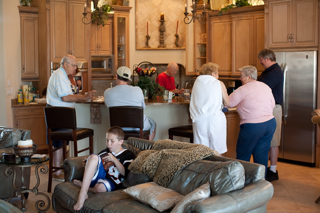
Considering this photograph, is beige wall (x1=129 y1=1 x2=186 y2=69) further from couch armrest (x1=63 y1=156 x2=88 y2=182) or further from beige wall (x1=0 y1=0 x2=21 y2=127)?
couch armrest (x1=63 y1=156 x2=88 y2=182)

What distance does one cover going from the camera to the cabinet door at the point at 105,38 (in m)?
8.64

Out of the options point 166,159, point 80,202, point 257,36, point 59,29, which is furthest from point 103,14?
point 80,202

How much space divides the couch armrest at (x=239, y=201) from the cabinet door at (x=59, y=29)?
5067mm

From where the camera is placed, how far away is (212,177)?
3121mm

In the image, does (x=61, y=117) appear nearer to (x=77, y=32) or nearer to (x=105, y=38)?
(x=77, y=32)

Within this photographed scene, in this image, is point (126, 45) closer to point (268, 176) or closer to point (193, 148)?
point (268, 176)

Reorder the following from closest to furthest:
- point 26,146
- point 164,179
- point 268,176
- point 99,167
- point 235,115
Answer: point 164,179 < point 99,167 < point 26,146 < point 268,176 < point 235,115

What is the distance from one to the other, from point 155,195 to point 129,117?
6.67ft

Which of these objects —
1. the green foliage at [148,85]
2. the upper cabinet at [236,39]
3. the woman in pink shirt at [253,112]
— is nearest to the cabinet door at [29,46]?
the green foliage at [148,85]

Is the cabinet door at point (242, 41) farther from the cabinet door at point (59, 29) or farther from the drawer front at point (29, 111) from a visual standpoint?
the drawer front at point (29, 111)

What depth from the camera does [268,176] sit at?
18.9 feet

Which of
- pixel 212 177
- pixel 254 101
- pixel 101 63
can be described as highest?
pixel 101 63

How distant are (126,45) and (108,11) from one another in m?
0.82

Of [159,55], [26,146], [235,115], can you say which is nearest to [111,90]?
[26,146]
